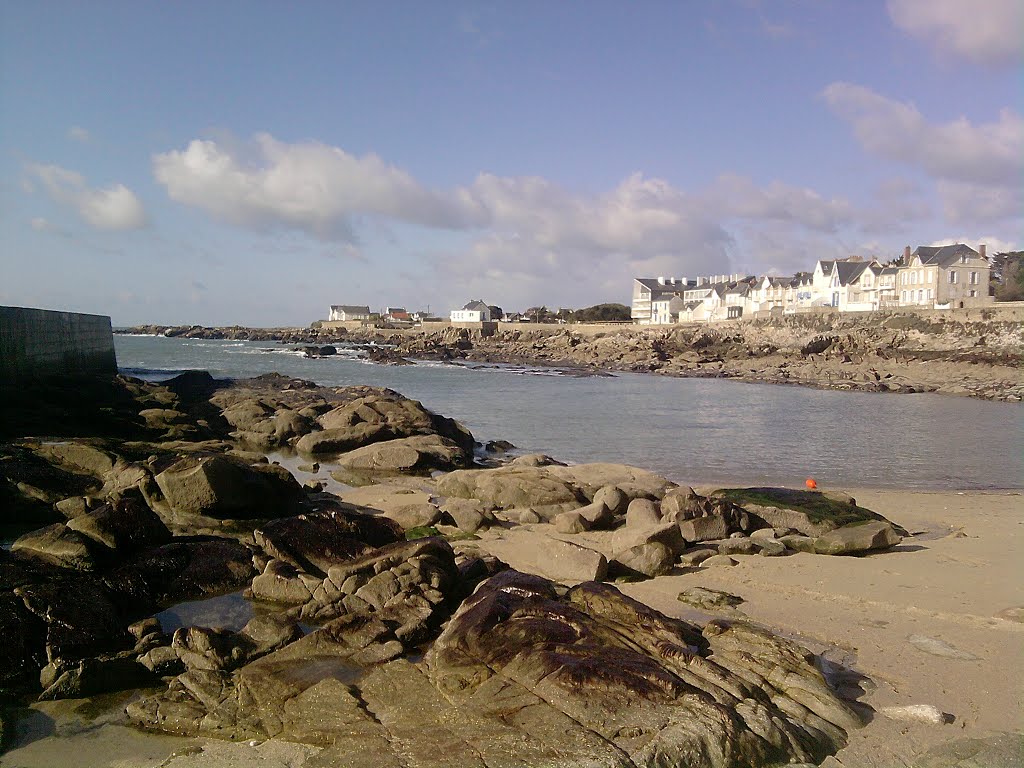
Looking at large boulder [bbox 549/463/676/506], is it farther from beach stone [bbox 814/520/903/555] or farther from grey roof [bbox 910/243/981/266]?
grey roof [bbox 910/243/981/266]

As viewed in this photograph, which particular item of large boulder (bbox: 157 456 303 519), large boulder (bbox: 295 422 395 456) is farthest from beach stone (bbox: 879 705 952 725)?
large boulder (bbox: 295 422 395 456)

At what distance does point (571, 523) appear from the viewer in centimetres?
1278

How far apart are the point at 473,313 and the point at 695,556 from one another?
115 m

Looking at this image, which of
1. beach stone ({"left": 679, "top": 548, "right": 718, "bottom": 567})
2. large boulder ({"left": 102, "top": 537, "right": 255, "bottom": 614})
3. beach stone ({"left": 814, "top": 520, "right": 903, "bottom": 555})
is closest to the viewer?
large boulder ({"left": 102, "top": 537, "right": 255, "bottom": 614})

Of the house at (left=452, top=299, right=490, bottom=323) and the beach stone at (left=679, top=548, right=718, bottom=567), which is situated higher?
the house at (left=452, top=299, right=490, bottom=323)

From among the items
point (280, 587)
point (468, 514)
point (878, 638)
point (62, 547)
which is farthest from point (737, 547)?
point (62, 547)

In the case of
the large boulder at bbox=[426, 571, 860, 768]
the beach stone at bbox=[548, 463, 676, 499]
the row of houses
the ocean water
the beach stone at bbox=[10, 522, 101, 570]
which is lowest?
the ocean water

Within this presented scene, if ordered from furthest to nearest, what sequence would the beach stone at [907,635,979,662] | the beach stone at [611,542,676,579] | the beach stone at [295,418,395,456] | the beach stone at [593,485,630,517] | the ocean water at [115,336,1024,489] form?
the beach stone at [295,418,395,456]
the ocean water at [115,336,1024,489]
the beach stone at [593,485,630,517]
the beach stone at [611,542,676,579]
the beach stone at [907,635,979,662]

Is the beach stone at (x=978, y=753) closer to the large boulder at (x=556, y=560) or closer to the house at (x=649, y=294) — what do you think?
the large boulder at (x=556, y=560)

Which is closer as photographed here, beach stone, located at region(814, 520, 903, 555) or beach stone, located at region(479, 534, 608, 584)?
beach stone, located at region(479, 534, 608, 584)

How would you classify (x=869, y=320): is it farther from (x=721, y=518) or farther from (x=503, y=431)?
(x=721, y=518)

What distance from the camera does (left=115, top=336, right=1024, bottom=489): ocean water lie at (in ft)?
67.8

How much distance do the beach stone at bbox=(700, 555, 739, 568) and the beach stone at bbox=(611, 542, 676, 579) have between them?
650 millimetres

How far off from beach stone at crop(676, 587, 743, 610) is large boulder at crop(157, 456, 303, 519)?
723cm
